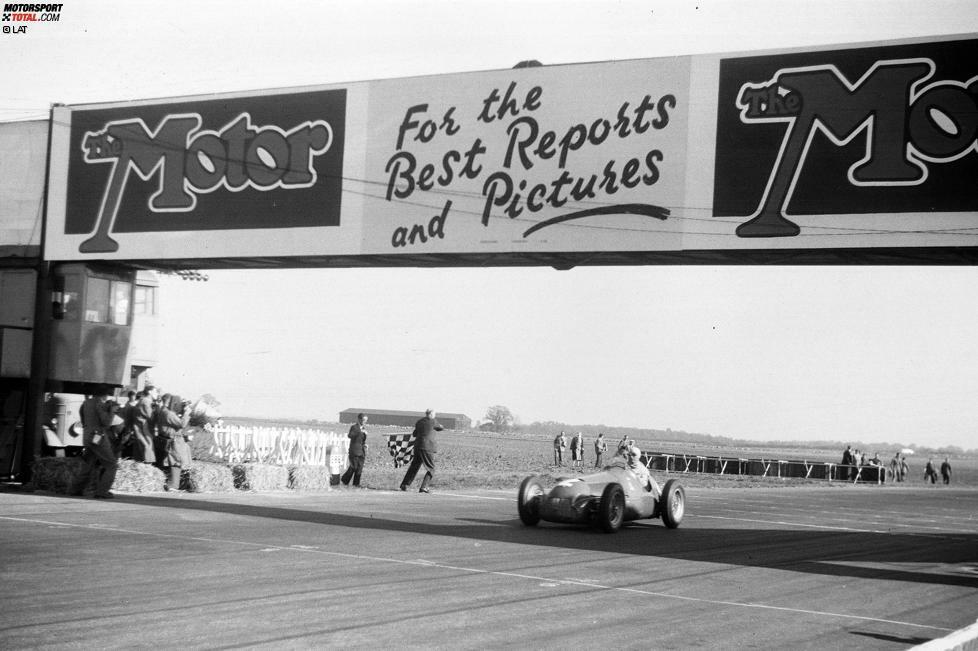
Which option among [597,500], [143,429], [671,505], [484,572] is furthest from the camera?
[143,429]

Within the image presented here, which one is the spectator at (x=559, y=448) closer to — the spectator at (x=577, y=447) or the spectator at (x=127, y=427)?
the spectator at (x=577, y=447)

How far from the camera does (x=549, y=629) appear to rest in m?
8.20

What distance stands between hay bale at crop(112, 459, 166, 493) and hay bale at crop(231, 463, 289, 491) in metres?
2.20

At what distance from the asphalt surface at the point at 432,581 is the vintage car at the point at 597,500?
28cm

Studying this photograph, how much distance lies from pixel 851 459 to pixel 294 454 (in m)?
38.2

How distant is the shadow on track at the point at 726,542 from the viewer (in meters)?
13.5

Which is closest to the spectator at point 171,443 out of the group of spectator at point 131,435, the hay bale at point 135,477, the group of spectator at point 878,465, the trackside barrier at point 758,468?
the group of spectator at point 131,435

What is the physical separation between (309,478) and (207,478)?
115 inches

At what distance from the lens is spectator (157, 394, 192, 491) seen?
19.4 metres

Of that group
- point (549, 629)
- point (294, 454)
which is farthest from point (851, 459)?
point (549, 629)

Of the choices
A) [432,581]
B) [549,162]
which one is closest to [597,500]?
[549,162]

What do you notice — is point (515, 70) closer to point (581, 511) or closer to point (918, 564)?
point (581, 511)

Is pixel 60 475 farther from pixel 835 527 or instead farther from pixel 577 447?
pixel 577 447

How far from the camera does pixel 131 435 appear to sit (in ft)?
63.3
